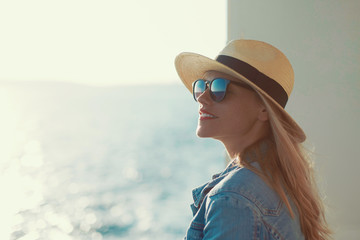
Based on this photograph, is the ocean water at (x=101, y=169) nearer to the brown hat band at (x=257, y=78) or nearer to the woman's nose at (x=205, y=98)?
the woman's nose at (x=205, y=98)

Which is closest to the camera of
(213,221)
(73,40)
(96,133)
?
(213,221)

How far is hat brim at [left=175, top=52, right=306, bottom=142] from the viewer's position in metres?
1.42

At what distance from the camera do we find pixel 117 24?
1350 inches

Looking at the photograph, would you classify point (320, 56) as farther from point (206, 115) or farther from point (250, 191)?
point (250, 191)

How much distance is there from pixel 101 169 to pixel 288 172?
50.7 feet

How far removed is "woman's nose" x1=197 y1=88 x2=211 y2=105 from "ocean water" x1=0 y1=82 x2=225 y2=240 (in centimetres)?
756

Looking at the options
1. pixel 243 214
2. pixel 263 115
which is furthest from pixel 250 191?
pixel 263 115

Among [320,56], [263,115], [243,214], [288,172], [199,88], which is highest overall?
[320,56]

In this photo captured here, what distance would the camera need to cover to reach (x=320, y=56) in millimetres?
2836

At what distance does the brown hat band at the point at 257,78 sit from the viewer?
1.43 m

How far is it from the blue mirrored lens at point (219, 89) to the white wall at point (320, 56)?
1.39 metres

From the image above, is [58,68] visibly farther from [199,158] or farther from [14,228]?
[14,228]

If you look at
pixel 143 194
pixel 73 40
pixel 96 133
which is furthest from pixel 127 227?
pixel 73 40

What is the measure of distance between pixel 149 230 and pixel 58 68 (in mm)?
26402
